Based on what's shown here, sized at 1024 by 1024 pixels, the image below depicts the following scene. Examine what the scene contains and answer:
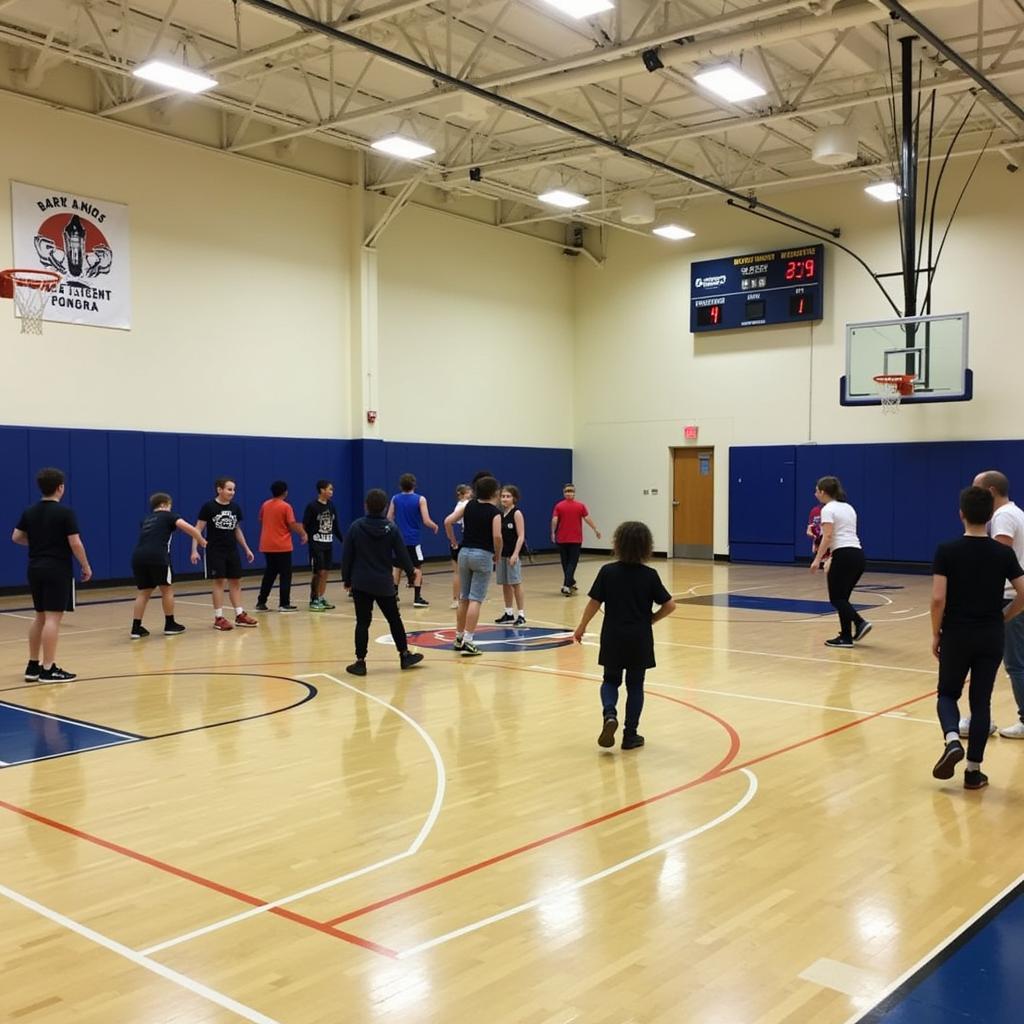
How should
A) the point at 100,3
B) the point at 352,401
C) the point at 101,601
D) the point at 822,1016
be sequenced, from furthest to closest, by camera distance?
1. the point at 352,401
2. the point at 101,601
3. the point at 100,3
4. the point at 822,1016

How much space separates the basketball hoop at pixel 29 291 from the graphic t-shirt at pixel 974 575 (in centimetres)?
1158

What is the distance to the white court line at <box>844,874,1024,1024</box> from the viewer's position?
3.20 m

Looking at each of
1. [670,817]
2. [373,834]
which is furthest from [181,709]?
[670,817]

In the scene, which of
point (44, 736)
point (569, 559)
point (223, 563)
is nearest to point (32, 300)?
point (223, 563)

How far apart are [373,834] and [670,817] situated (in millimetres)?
1429

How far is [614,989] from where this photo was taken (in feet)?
11.0

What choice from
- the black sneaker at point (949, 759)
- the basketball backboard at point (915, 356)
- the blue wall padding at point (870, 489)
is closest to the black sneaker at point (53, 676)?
the black sneaker at point (949, 759)

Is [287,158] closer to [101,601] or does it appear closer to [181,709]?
[101,601]

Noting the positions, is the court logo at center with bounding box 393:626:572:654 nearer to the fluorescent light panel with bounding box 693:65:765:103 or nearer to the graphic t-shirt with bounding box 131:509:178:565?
the graphic t-shirt with bounding box 131:509:178:565

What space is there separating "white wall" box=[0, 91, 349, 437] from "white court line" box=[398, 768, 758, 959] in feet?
42.9

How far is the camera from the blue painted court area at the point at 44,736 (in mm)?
6367

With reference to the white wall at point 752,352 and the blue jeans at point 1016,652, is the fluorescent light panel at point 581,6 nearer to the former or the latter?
the blue jeans at point 1016,652

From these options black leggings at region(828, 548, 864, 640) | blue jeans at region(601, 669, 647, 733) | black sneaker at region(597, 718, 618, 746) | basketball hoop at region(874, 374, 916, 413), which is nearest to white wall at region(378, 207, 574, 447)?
basketball hoop at region(874, 374, 916, 413)

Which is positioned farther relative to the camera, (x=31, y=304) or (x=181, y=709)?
(x=31, y=304)
